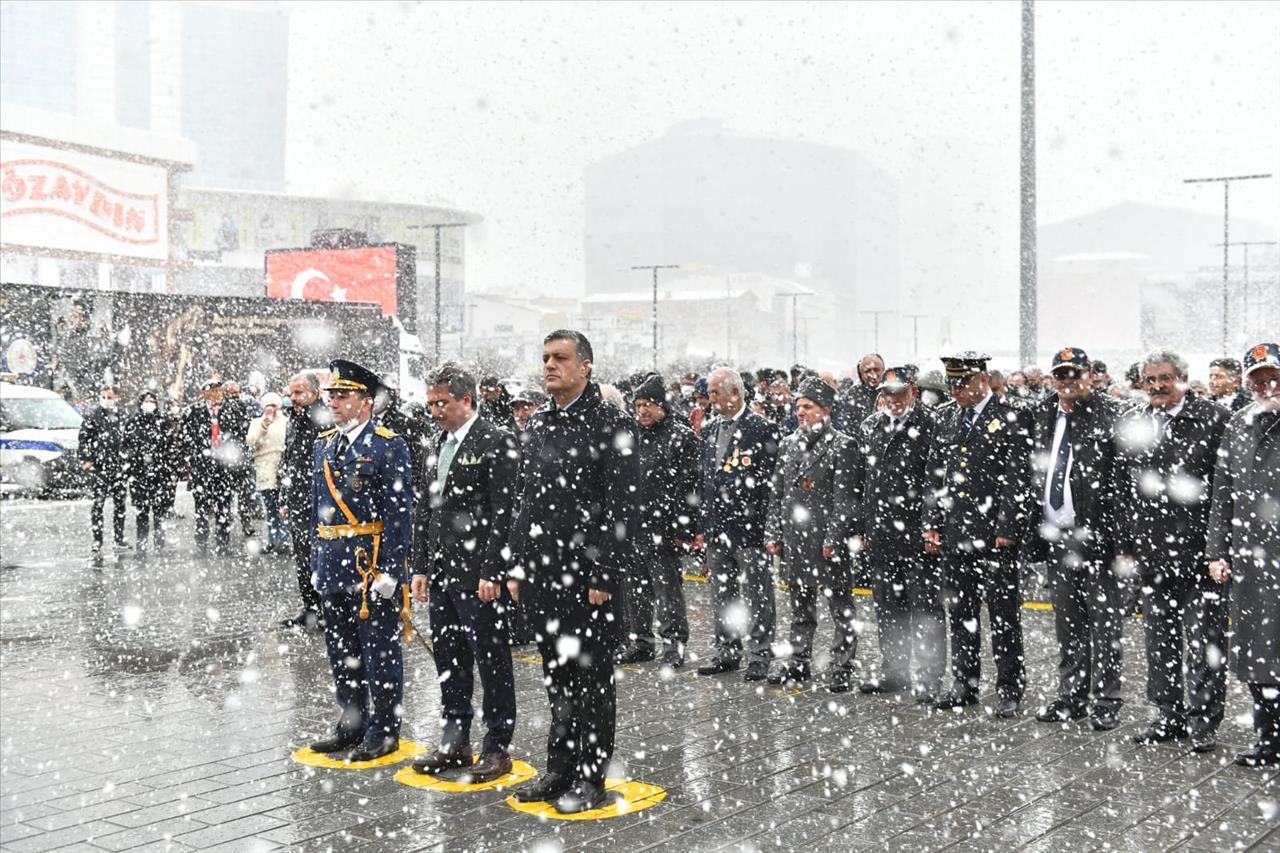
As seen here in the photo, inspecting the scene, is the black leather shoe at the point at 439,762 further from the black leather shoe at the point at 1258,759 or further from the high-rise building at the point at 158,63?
the high-rise building at the point at 158,63

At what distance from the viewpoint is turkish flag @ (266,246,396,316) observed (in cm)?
4778

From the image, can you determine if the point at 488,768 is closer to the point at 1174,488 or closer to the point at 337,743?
the point at 337,743

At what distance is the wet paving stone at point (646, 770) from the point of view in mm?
5602

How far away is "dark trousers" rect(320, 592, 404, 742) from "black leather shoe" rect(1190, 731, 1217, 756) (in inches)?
165

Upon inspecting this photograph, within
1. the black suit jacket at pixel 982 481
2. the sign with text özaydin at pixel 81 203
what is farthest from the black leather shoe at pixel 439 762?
the sign with text özaydin at pixel 81 203

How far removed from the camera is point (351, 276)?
48.7 metres

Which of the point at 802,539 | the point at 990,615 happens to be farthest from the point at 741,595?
the point at 990,615

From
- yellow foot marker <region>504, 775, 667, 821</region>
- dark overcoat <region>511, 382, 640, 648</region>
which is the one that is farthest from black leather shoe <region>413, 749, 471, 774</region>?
dark overcoat <region>511, 382, 640, 648</region>

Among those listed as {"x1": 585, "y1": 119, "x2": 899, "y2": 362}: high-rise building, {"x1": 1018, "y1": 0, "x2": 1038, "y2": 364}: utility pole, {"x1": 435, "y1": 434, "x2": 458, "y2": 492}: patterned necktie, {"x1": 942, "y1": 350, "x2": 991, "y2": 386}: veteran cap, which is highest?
{"x1": 585, "y1": 119, "x2": 899, "y2": 362}: high-rise building

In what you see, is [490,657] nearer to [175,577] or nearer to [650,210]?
[175,577]

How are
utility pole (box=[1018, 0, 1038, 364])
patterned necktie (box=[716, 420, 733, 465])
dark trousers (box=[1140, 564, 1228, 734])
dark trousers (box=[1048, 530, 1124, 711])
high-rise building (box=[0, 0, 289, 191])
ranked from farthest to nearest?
1. high-rise building (box=[0, 0, 289, 191])
2. utility pole (box=[1018, 0, 1038, 364])
3. patterned necktie (box=[716, 420, 733, 465])
4. dark trousers (box=[1048, 530, 1124, 711])
5. dark trousers (box=[1140, 564, 1228, 734])

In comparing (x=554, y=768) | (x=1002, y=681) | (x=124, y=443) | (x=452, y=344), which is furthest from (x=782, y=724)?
(x=452, y=344)

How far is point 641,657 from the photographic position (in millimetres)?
9508

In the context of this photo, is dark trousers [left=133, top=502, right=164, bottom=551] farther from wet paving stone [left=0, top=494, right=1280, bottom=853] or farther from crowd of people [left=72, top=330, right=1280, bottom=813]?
crowd of people [left=72, top=330, right=1280, bottom=813]
